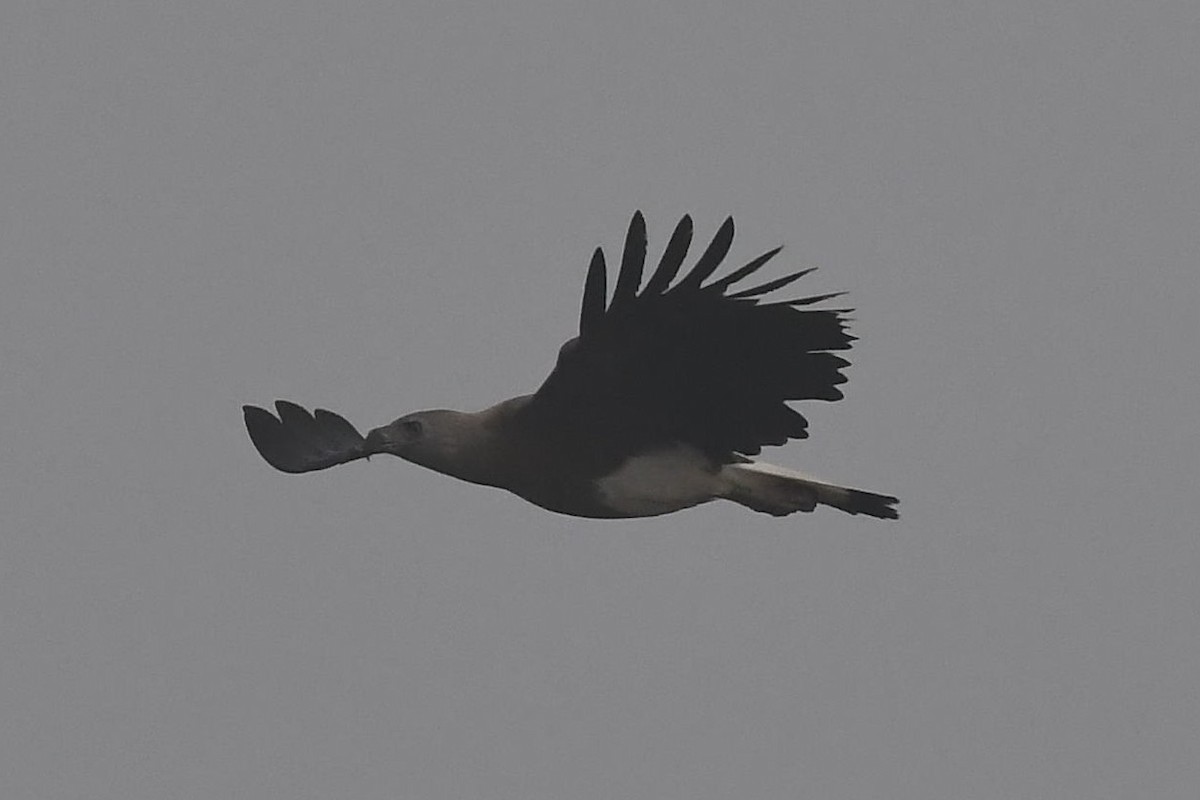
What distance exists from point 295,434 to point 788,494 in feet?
8.02

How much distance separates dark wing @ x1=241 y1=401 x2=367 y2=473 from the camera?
12.9 m

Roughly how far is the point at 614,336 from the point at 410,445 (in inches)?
49.4

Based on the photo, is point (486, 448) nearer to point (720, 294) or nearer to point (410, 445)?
point (410, 445)

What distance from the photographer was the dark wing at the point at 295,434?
1287 cm

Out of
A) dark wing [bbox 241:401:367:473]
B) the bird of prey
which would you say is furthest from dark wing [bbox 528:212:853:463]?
dark wing [bbox 241:401:367:473]

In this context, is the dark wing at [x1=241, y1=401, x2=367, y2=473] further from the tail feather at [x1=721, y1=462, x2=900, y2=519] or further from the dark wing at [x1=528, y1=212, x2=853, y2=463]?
the tail feather at [x1=721, y1=462, x2=900, y2=519]

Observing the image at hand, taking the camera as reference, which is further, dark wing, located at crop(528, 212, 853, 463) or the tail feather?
the tail feather

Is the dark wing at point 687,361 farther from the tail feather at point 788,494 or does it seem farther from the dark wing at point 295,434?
the dark wing at point 295,434

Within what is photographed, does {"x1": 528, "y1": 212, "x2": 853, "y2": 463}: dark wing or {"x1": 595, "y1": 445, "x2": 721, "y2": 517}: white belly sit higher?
{"x1": 528, "y1": 212, "x2": 853, "y2": 463}: dark wing

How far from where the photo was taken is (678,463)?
481 inches

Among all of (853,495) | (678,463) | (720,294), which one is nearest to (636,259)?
(720,294)

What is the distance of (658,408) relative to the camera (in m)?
12.0

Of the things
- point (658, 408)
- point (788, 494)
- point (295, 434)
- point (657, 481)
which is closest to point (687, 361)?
point (658, 408)

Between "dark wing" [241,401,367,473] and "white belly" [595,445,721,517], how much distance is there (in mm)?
1425
